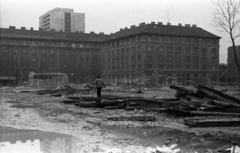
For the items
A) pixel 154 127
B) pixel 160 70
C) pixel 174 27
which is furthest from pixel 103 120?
pixel 174 27

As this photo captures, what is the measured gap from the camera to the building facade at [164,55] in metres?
A: 82.4

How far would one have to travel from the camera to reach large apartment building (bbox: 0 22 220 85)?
83250 mm

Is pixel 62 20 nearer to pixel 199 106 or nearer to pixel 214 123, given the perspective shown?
pixel 199 106

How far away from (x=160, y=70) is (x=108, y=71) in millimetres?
20061

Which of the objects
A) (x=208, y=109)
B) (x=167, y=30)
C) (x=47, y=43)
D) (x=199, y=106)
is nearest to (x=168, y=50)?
(x=167, y=30)

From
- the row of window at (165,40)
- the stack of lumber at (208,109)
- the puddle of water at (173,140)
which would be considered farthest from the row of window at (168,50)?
the puddle of water at (173,140)

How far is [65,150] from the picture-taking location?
6801mm

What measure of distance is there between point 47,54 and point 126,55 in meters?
25.7

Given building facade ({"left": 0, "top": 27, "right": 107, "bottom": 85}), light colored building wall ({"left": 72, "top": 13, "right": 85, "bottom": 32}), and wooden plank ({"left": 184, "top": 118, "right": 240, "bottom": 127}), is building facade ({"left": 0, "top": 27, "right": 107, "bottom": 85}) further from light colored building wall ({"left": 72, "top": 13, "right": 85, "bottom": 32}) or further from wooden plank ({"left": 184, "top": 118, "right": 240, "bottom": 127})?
wooden plank ({"left": 184, "top": 118, "right": 240, "bottom": 127})

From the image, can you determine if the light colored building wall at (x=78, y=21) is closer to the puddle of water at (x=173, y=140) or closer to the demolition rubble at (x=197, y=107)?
the demolition rubble at (x=197, y=107)

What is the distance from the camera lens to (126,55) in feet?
291

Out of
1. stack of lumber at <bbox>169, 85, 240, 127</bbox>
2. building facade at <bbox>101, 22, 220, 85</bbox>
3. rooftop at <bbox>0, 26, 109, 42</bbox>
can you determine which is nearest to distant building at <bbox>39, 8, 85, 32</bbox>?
rooftop at <bbox>0, 26, 109, 42</bbox>

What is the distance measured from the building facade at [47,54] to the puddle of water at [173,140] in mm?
78754

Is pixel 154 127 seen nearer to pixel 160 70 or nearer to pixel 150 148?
pixel 150 148
